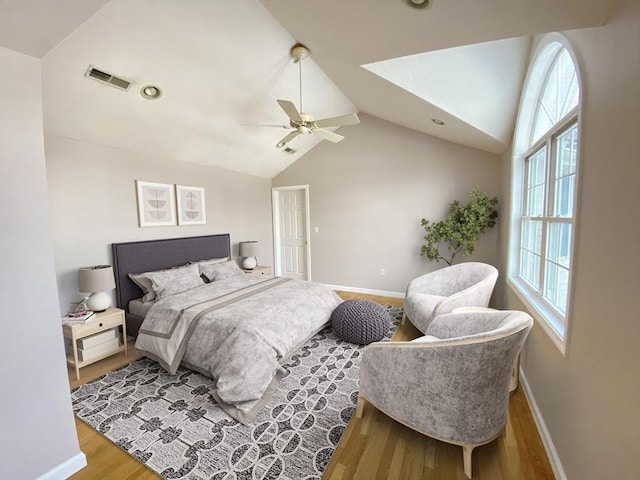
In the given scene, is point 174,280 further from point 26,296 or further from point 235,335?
point 26,296

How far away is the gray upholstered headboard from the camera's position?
10.9 feet

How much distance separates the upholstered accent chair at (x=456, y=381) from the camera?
57.1 inches

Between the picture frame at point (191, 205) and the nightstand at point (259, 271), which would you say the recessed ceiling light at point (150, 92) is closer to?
the picture frame at point (191, 205)

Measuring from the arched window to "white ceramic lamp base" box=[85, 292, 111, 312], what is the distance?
12.5ft

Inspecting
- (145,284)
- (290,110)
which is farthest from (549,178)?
(145,284)

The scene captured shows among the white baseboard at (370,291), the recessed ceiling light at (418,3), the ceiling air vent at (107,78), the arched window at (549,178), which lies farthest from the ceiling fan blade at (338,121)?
the white baseboard at (370,291)

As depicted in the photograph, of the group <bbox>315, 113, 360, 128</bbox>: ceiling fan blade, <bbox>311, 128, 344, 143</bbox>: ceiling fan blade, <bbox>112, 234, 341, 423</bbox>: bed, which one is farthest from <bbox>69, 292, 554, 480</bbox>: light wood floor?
<bbox>311, 128, 344, 143</bbox>: ceiling fan blade

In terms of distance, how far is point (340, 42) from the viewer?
2.23 meters

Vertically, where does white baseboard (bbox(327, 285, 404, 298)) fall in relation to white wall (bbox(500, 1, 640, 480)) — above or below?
below

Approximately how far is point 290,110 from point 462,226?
2.94 metres

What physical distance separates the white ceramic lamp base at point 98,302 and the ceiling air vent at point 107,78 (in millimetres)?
2025

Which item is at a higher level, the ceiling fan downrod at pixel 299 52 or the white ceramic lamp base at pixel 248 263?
the ceiling fan downrod at pixel 299 52

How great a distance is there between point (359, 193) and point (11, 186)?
440 centimetres

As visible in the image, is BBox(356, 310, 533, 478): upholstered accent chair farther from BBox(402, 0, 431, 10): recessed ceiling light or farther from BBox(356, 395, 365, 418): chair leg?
BBox(402, 0, 431, 10): recessed ceiling light
